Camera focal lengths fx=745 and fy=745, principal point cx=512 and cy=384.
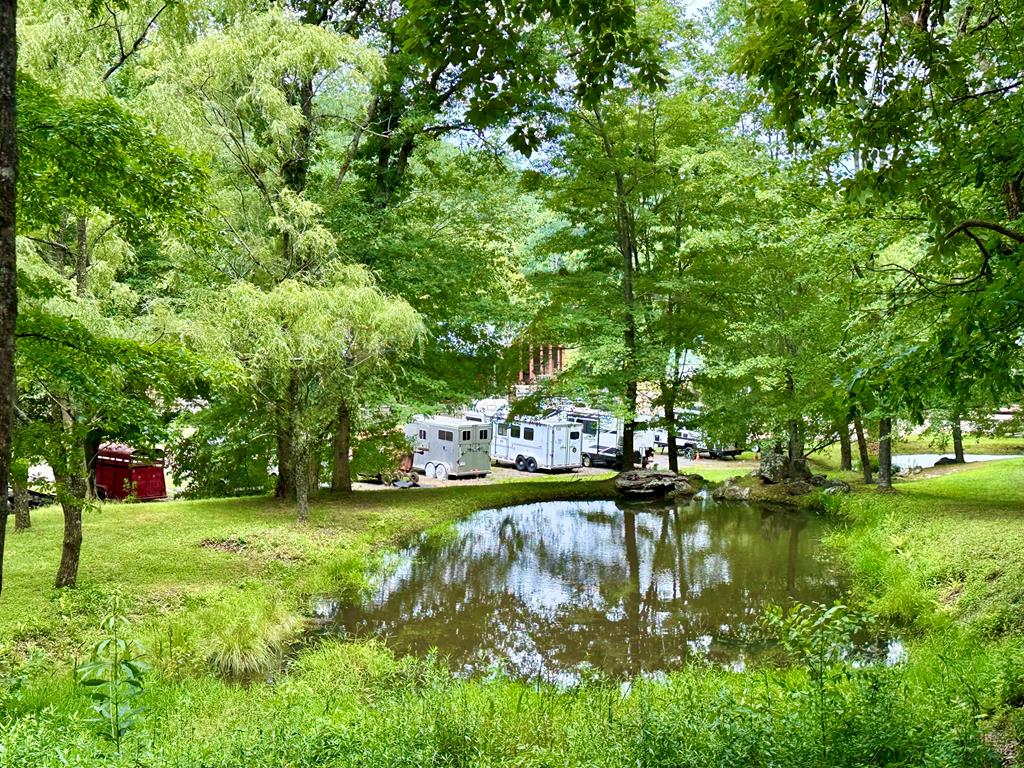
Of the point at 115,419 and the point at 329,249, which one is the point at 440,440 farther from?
the point at 115,419

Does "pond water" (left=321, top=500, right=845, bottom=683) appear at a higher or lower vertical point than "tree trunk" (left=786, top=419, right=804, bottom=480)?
lower

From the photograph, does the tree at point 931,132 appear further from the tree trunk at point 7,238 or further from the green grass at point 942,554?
the tree trunk at point 7,238

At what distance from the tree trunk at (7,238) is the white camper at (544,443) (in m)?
22.5

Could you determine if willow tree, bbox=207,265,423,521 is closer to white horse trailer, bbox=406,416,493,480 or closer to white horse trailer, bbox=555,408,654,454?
white horse trailer, bbox=406,416,493,480

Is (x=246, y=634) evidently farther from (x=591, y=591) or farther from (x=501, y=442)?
(x=501, y=442)

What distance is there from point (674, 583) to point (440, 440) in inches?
530

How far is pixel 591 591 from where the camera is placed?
36.4 feet

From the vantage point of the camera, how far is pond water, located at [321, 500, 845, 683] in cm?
855

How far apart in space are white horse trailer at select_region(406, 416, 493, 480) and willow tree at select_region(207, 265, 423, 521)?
31.6 ft

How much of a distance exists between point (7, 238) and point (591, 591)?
30.3 feet

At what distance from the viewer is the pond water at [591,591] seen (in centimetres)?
855

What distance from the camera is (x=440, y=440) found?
2408 centimetres

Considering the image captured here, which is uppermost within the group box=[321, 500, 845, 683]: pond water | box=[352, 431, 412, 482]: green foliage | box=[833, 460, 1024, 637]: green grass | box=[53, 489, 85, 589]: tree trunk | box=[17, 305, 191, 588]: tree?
box=[17, 305, 191, 588]: tree

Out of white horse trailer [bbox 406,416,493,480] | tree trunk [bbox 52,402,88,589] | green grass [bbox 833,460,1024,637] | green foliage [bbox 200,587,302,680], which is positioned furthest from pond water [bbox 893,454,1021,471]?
Result: tree trunk [bbox 52,402,88,589]
